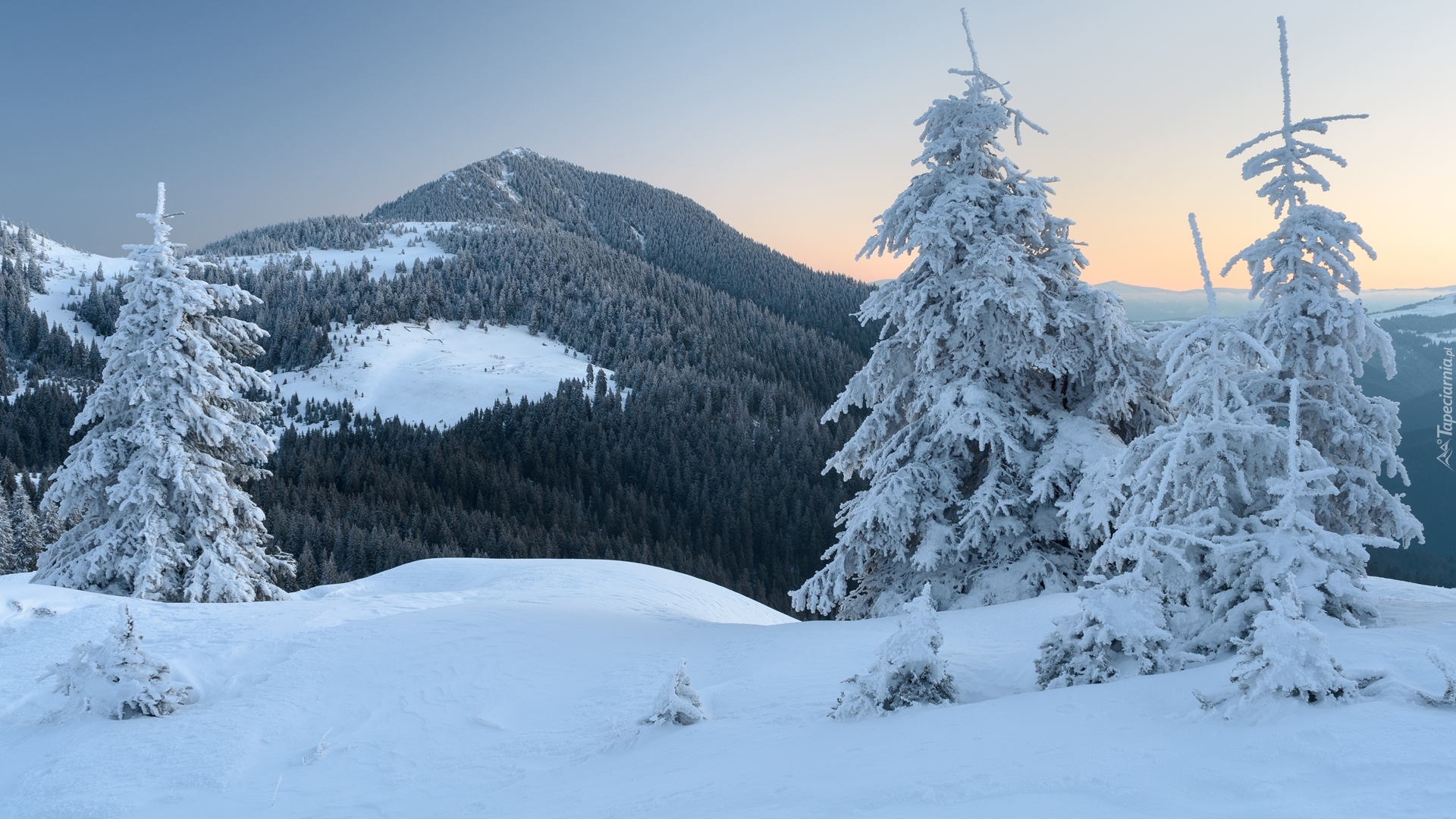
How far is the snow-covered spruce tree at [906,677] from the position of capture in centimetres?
543

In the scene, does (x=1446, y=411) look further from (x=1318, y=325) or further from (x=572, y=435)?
(x=572, y=435)

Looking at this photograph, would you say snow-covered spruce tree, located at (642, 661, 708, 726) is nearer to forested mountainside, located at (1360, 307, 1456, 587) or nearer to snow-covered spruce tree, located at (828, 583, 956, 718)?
snow-covered spruce tree, located at (828, 583, 956, 718)

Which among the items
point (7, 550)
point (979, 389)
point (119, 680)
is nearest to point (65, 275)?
point (7, 550)

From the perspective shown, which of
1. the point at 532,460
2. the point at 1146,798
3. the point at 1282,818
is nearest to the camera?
the point at 1282,818

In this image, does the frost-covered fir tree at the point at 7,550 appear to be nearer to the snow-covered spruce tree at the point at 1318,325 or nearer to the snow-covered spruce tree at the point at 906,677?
the snow-covered spruce tree at the point at 906,677

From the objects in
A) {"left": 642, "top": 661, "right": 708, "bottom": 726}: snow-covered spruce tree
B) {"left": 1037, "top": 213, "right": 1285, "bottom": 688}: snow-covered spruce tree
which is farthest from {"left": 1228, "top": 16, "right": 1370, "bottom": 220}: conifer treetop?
{"left": 642, "top": 661, "right": 708, "bottom": 726}: snow-covered spruce tree

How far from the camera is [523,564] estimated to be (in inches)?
595

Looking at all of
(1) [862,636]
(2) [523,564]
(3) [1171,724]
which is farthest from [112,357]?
(3) [1171,724]

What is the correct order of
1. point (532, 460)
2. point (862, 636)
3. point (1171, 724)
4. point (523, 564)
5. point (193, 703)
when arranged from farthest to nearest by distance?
1. point (532, 460)
2. point (523, 564)
3. point (862, 636)
4. point (193, 703)
5. point (1171, 724)

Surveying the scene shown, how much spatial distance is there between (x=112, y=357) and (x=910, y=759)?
711 inches

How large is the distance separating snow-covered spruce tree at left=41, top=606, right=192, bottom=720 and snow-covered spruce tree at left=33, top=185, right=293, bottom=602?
9397mm

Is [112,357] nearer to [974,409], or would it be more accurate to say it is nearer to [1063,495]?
[974,409]

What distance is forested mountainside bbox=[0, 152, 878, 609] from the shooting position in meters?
71.6

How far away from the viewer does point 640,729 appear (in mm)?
6059
